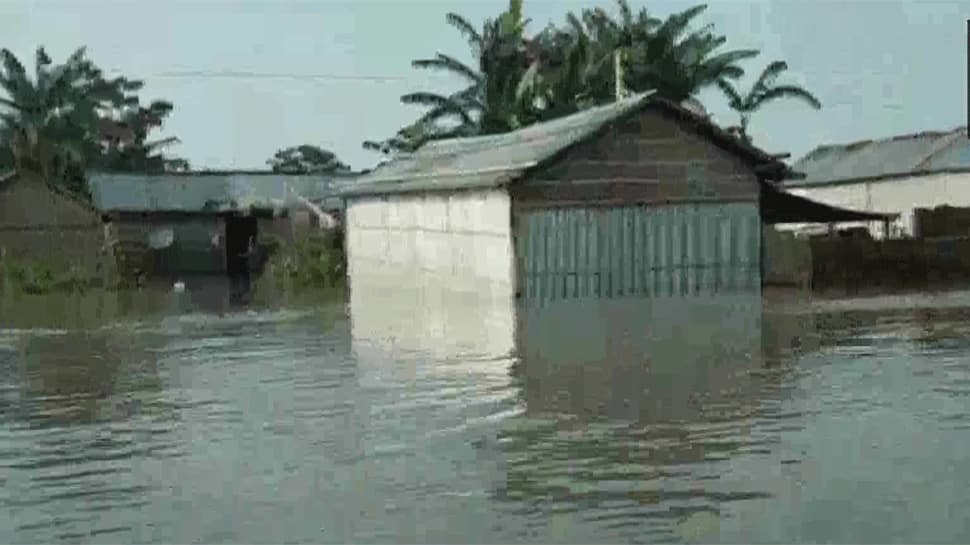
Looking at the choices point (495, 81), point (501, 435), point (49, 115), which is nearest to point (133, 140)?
point (49, 115)

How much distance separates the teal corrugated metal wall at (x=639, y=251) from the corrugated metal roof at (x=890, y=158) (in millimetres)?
16371

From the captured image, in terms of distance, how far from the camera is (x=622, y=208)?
2586 cm

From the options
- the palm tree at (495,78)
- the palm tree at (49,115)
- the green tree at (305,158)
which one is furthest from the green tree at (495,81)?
the green tree at (305,158)

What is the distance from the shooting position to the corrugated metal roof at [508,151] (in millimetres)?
24969

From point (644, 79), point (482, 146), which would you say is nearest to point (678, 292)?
point (482, 146)

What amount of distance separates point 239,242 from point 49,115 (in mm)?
6317

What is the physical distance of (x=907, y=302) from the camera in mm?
24906

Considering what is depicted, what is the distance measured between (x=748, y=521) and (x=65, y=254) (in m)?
32.6

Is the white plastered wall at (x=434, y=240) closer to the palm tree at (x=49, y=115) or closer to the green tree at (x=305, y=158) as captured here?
the palm tree at (x=49, y=115)

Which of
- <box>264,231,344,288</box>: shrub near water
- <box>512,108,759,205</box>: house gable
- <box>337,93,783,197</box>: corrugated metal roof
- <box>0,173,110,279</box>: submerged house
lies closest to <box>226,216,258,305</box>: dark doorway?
<box>264,231,344,288</box>: shrub near water

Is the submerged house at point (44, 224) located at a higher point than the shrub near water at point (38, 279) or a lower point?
higher

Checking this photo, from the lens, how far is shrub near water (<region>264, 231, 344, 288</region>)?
35.2 m

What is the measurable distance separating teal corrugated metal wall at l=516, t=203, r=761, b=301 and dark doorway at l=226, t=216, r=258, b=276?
1897cm

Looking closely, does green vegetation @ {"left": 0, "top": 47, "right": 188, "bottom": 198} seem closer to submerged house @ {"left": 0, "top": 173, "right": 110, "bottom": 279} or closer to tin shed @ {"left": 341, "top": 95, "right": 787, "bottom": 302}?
submerged house @ {"left": 0, "top": 173, "right": 110, "bottom": 279}
